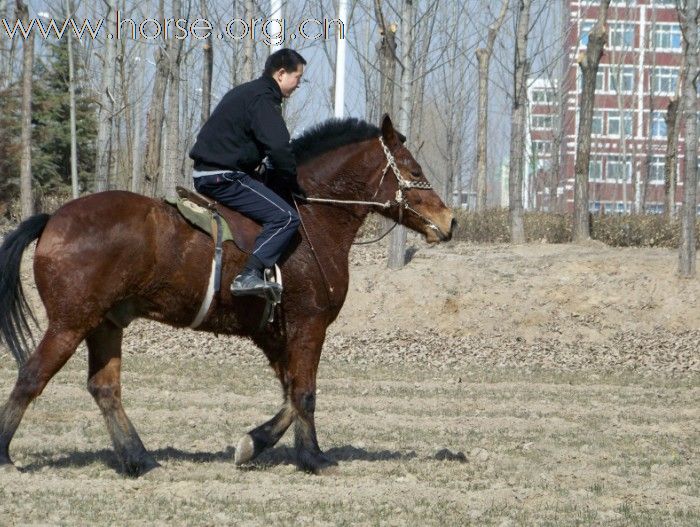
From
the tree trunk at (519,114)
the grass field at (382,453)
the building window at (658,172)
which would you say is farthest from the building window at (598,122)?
the grass field at (382,453)

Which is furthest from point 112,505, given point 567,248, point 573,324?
point 567,248

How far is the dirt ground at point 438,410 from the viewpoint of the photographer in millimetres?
7332

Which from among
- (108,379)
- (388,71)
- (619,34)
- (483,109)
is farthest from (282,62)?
(619,34)

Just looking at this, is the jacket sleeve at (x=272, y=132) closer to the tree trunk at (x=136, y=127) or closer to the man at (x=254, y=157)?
the man at (x=254, y=157)

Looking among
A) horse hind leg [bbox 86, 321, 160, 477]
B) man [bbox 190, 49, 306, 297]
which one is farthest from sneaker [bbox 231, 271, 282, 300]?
horse hind leg [bbox 86, 321, 160, 477]

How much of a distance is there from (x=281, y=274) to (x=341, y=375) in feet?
25.5

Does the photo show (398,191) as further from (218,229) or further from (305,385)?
(305,385)

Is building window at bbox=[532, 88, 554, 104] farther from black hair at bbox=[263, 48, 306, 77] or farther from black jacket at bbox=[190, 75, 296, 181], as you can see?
black jacket at bbox=[190, 75, 296, 181]

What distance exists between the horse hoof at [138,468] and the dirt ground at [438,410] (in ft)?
0.34

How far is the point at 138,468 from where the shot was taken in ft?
27.0

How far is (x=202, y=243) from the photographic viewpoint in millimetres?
8195

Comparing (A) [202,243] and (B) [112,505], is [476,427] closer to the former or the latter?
(A) [202,243]

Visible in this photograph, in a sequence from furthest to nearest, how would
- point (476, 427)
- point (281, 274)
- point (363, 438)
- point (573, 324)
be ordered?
1. point (573, 324)
2. point (476, 427)
3. point (363, 438)
4. point (281, 274)

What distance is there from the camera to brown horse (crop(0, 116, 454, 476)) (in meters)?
7.82
